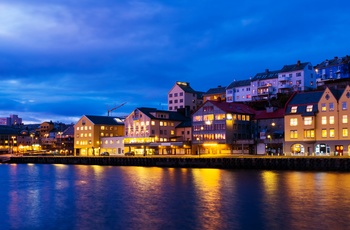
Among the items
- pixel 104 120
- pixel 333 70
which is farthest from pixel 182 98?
pixel 333 70

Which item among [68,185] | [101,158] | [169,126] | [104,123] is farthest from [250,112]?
[68,185]

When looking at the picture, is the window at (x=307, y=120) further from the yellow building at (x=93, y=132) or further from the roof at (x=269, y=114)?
the yellow building at (x=93, y=132)

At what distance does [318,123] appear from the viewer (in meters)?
87.9

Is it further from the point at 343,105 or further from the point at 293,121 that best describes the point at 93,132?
the point at 343,105

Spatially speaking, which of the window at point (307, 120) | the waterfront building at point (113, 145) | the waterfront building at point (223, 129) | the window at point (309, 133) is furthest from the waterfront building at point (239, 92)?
the window at point (309, 133)

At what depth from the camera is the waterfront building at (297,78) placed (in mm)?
125500

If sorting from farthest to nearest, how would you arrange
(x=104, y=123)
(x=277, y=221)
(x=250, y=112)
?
(x=104, y=123) < (x=250, y=112) < (x=277, y=221)

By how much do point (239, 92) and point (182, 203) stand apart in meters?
100

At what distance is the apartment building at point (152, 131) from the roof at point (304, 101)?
1261 inches

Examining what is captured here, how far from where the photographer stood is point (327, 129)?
284ft

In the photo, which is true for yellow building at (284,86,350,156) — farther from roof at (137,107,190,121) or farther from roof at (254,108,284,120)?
roof at (137,107,190,121)

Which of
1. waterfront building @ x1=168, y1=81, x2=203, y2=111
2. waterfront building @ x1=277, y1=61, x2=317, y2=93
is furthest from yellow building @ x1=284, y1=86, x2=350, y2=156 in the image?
waterfront building @ x1=168, y1=81, x2=203, y2=111

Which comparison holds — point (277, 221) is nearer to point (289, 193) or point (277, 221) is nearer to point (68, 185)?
point (289, 193)

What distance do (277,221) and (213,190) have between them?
18123 mm
